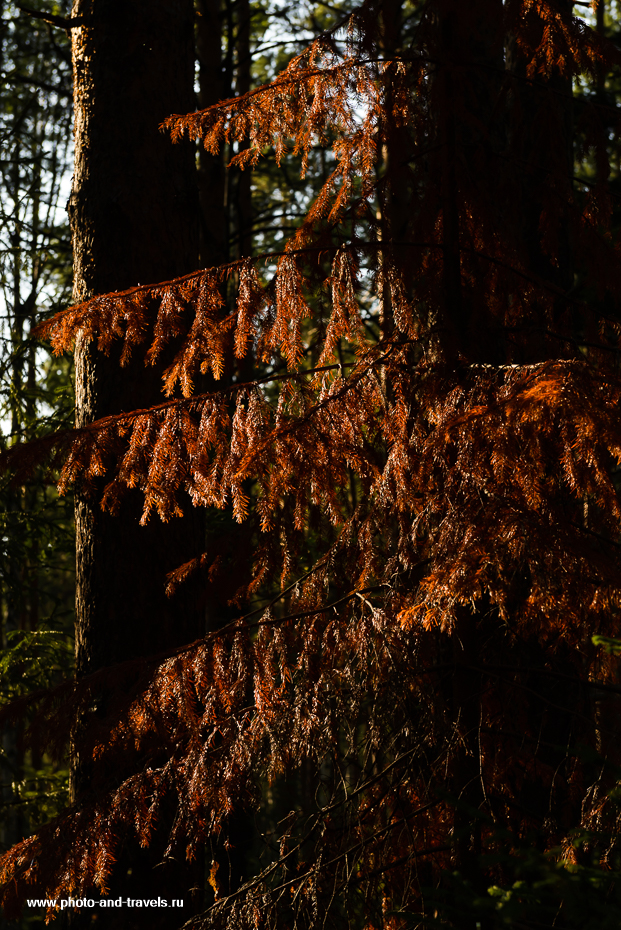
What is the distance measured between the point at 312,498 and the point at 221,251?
5.40 m

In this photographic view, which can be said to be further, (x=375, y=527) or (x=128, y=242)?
(x=128, y=242)

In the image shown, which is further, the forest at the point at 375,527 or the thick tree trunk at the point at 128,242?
the thick tree trunk at the point at 128,242

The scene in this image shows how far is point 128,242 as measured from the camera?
4.47 m

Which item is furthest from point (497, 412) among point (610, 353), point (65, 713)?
point (65, 713)

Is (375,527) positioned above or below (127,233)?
below

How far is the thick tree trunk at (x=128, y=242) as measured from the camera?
425 cm

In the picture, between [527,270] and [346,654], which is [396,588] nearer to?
[346,654]

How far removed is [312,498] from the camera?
3189 millimetres

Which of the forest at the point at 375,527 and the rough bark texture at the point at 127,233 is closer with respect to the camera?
the forest at the point at 375,527

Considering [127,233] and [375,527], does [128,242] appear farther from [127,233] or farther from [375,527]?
[375,527]

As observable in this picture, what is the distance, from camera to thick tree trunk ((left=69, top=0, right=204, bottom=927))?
13.9ft

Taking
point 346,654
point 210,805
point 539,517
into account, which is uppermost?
point 539,517

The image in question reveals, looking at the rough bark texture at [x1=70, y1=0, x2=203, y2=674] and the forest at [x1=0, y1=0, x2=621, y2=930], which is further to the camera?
the rough bark texture at [x1=70, y1=0, x2=203, y2=674]

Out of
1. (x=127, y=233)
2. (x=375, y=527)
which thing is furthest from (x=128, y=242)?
(x=375, y=527)
